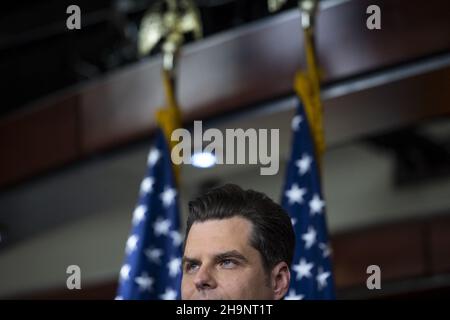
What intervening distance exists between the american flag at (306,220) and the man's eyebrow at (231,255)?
131 centimetres

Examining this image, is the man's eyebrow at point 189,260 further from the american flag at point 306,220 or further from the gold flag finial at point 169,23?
the gold flag finial at point 169,23

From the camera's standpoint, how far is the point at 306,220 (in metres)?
4.26

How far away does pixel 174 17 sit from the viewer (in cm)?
573

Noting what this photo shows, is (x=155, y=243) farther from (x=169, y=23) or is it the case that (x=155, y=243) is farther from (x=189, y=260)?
(x=189, y=260)

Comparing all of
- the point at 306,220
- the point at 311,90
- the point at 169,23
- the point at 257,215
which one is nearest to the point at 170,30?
the point at 169,23

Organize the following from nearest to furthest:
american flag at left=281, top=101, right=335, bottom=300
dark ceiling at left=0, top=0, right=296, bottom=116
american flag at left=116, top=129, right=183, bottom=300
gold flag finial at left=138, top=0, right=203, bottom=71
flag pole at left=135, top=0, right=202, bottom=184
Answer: american flag at left=281, top=101, right=335, bottom=300 → american flag at left=116, top=129, right=183, bottom=300 → flag pole at left=135, top=0, right=202, bottom=184 → gold flag finial at left=138, top=0, right=203, bottom=71 → dark ceiling at left=0, top=0, right=296, bottom=116

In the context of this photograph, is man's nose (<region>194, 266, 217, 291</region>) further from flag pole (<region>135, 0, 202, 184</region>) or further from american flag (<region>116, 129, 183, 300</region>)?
flag pole (<region>135, 0, 202, 184</region>)

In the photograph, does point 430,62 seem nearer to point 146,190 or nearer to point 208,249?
point 146,190

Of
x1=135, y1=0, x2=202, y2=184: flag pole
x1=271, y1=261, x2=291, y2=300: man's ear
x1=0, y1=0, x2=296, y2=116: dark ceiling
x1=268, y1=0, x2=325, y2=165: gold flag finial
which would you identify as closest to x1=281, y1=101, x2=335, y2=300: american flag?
x1=268, y1=0, x2=325, y2=165: gold flag finial

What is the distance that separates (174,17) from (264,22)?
50 centimetres

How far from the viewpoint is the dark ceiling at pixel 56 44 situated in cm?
656

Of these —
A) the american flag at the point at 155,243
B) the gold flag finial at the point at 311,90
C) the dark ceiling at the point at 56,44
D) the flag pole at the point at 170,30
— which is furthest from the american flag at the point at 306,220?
the dark ceiling at the point at 56,44

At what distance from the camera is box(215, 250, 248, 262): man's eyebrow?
2.58m

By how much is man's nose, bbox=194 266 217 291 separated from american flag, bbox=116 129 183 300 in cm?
179
